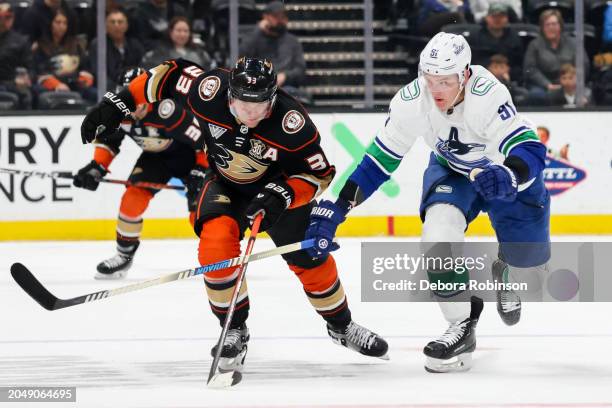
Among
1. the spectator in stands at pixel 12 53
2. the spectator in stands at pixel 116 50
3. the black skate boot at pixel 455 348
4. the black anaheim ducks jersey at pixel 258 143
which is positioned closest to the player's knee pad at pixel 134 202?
the spectator in stands at pixel 116 50

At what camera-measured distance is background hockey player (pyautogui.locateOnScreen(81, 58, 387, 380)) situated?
12.1 ft

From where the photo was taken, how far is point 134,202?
6516 mm

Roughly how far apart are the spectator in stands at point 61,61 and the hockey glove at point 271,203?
189 inches

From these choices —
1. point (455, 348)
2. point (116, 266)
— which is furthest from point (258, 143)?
point (116, 266)

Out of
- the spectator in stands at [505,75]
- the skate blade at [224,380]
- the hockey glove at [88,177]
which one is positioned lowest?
the hockey glove at [88,177]

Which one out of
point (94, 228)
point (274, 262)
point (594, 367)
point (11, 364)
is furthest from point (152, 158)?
point (594, 367)

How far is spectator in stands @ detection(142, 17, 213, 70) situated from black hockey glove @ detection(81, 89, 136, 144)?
3.85m

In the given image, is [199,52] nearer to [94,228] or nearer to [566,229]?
[94,228]

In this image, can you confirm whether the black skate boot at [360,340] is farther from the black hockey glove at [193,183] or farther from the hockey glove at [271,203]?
the black hockey glove at [193,183]

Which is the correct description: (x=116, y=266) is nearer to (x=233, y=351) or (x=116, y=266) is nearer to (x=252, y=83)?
A: (x=233, y=351)

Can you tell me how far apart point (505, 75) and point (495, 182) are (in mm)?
5191

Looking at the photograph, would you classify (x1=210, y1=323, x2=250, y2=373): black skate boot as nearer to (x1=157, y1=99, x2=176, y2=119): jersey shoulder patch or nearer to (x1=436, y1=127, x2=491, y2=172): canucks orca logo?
(x1=436, y1=127, x2=491, y2=172): canucks orca logo

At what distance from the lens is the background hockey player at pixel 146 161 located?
21.1 feet

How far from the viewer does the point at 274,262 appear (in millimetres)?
6895
